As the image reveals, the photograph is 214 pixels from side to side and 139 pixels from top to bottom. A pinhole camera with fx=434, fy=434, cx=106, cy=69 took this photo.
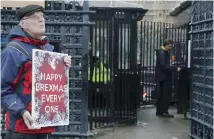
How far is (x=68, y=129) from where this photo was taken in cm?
633

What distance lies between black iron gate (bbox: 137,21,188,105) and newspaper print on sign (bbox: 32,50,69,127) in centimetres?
797

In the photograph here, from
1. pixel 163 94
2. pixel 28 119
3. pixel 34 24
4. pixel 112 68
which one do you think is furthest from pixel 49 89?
pixel 163 94

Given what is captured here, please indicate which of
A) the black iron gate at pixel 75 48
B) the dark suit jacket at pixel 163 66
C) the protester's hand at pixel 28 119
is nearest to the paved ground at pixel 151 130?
the dark suit jacket at pixel 163 66

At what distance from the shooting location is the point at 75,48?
620 centimetres

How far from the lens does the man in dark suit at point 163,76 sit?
1051 centimetres

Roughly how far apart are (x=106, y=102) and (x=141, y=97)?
12.9ft

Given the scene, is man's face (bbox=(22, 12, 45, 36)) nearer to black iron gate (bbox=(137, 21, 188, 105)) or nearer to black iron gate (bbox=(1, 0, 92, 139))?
black iron gate (bbox=(1, 0, 92, 139))

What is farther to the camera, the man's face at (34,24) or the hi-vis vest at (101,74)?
the hi-vis vest at (101,74)

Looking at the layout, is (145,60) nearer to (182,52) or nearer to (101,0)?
(182,52)

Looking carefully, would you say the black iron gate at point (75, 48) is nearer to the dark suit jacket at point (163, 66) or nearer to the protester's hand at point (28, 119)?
the protester's hand at point (28, 119)

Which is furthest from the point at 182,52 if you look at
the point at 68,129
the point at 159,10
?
the point at 159,10

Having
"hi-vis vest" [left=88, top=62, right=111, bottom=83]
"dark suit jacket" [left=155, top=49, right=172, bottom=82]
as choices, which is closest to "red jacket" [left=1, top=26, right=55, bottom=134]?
"hi-vis vest" [left=88, top=62, right=111, bottom=83]

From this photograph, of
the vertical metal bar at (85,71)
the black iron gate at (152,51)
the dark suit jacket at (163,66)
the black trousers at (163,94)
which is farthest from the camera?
the black iron gate at (152,51)

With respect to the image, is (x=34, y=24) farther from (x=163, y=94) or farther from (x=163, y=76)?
(x=163, y=94)
